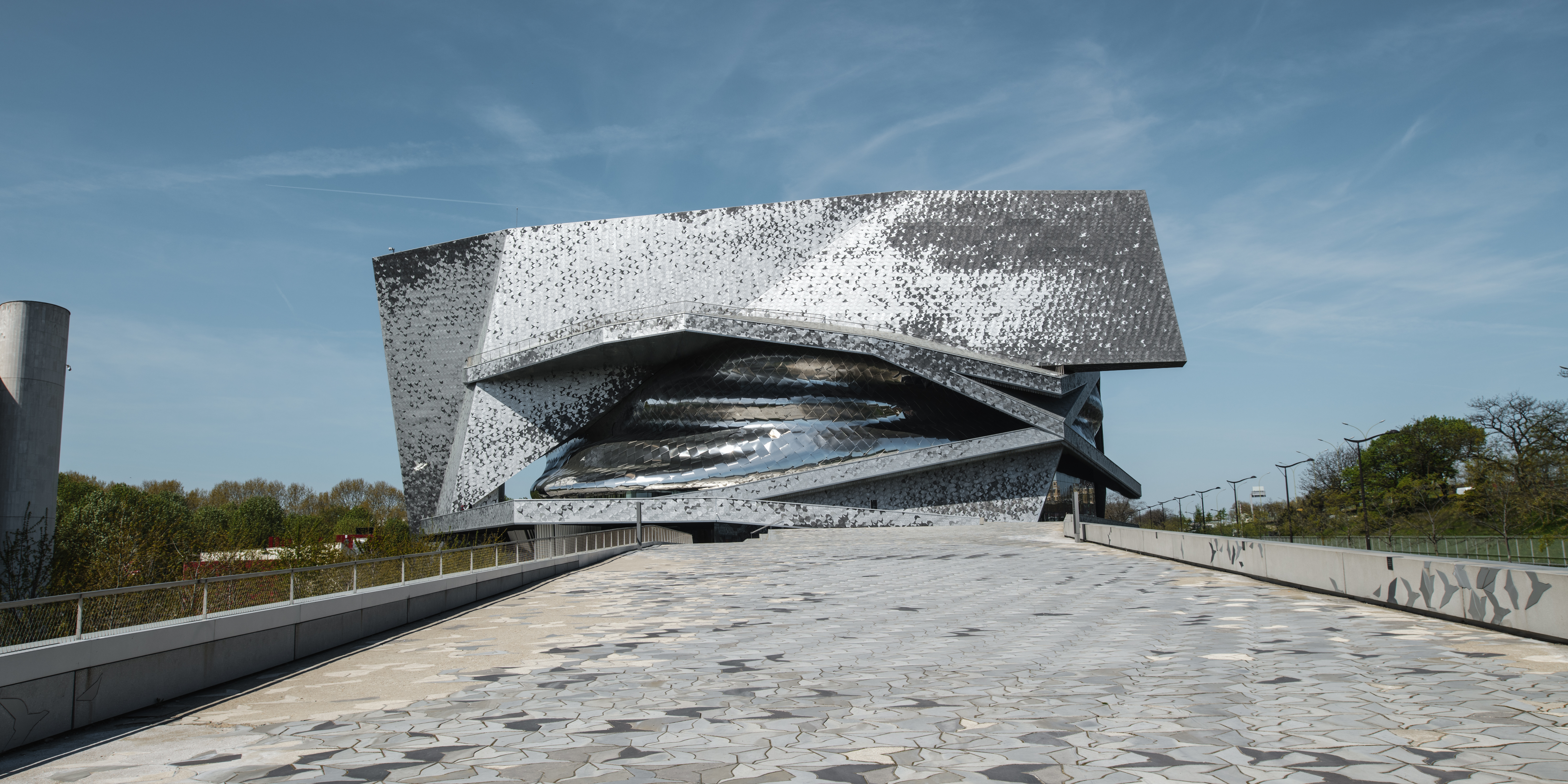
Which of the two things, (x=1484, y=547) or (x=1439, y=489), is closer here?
(x=1484, y=547)

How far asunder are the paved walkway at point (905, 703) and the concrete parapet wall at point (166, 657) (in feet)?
1.40

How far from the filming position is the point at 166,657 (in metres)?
Result: 7.51

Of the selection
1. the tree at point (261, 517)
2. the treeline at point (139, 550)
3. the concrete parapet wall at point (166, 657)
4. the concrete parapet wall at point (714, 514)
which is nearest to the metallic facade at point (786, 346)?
the concrete parapet wall at point (714, 514)

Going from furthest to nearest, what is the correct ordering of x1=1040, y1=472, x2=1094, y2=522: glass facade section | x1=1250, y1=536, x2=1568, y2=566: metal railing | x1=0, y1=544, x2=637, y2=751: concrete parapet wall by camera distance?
1. x1=1040, y1=472, x2=1094, y2=522: glass facade section
2. x1=1250, y1=536, x2=1568, y2=566: metal railing
3. x1=0, y1=544, x2=637, y2=751: concrete parapet wall

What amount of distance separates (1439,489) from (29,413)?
223 feet

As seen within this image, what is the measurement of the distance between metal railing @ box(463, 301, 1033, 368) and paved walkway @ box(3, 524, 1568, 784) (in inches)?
1188

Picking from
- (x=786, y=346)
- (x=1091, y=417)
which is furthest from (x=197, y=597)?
(x=1091, y=417)

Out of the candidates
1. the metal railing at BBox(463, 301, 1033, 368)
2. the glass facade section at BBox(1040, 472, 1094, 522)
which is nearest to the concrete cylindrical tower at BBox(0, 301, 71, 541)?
the metal railing at BBox(463, 301, 1033, 368)

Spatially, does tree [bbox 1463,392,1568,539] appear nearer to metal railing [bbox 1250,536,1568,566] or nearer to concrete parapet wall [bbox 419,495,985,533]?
metal railing [bbox 1250,536,1568,566]

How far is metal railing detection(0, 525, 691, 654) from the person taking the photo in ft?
21.2

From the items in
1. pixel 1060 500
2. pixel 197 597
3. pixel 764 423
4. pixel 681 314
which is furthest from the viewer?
pixel 1060 500

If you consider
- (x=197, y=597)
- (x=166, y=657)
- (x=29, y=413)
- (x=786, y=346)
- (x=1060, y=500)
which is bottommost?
(x=166, y=657)

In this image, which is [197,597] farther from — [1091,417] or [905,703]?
[1091,417]

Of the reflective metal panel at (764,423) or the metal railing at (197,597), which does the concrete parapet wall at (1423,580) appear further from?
the reflective metal panel at (764,423)
